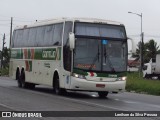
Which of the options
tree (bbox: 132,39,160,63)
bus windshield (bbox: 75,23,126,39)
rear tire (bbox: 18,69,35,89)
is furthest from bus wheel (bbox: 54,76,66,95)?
tree (bbox: 132,39,160,63)

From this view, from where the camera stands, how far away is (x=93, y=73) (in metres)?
20.6

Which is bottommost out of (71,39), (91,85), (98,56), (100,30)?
(91,85)

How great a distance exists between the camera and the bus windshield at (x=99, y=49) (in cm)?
2072

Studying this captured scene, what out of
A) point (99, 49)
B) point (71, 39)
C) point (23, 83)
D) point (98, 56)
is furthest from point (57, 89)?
point (23, 83)

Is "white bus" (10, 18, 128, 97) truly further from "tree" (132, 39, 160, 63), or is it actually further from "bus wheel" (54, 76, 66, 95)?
"tree" (132, 39, 160, 63)

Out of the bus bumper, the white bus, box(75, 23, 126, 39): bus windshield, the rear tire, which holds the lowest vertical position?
the rear tire

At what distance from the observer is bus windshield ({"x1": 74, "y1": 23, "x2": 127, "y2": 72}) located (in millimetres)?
20719

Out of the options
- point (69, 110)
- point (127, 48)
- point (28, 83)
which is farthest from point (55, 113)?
point (28, 83)

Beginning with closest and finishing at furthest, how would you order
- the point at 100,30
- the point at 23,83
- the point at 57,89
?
the point at 100,30, the point at 57,89, the point at 23,83

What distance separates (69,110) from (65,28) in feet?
24.0

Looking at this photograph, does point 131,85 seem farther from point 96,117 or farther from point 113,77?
point 96,117

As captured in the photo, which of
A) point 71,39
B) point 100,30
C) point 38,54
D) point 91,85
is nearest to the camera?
point 71,39

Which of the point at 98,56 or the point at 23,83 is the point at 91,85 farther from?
the point at 23,83

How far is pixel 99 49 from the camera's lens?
20906 mm
